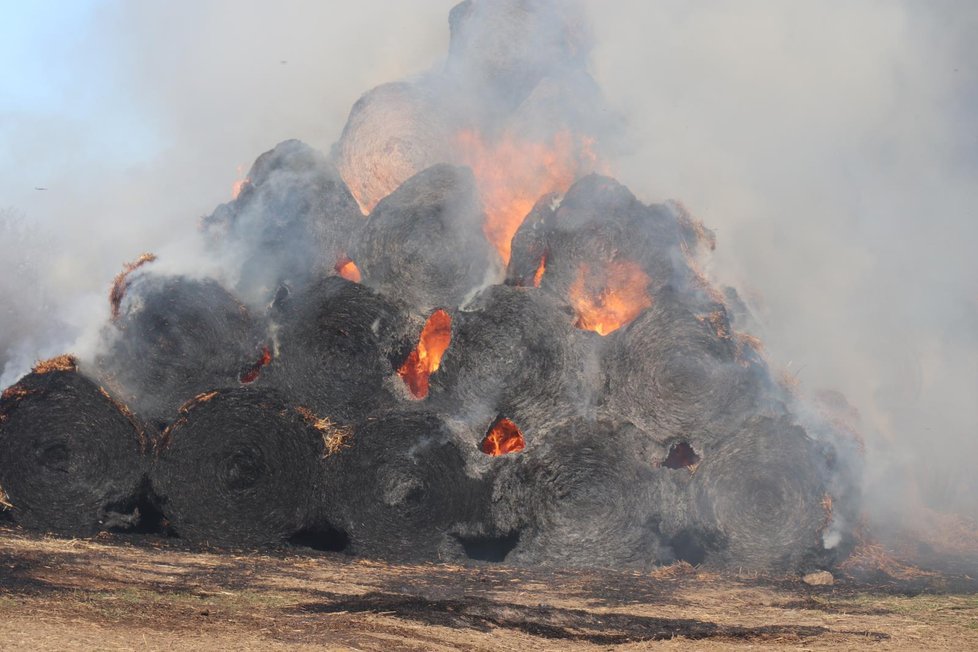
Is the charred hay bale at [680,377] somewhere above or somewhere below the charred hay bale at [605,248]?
below

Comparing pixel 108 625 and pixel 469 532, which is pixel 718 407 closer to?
pixel 469 532

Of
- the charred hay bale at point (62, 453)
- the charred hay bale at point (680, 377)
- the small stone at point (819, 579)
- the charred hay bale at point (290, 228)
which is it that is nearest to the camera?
the small stone at point (819, 579)

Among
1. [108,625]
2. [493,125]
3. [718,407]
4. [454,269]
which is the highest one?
[493,125]

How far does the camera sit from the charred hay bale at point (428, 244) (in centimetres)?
1301

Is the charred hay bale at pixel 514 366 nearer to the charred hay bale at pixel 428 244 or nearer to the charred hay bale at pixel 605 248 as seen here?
the charred hay bale at pixel 428 244

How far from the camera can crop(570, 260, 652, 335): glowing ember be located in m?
13.0

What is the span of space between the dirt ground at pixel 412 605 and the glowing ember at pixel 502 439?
177 cm

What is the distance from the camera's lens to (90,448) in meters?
11.8

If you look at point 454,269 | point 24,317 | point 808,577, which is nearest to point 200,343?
point 454,269

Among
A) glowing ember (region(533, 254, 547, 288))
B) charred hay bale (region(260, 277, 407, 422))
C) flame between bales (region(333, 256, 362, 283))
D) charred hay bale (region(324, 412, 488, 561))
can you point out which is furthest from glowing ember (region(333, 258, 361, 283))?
charred hay bale (region(324, 412, 488, 561))

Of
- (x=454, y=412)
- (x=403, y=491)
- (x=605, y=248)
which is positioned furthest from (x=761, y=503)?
(x=403, y=491)

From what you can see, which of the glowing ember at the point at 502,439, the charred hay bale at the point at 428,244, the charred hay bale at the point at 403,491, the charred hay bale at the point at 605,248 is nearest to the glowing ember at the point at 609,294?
the charred hay bale at the point at 605,248

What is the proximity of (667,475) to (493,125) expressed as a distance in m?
7.33

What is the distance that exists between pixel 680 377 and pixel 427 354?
3750 millimetres
